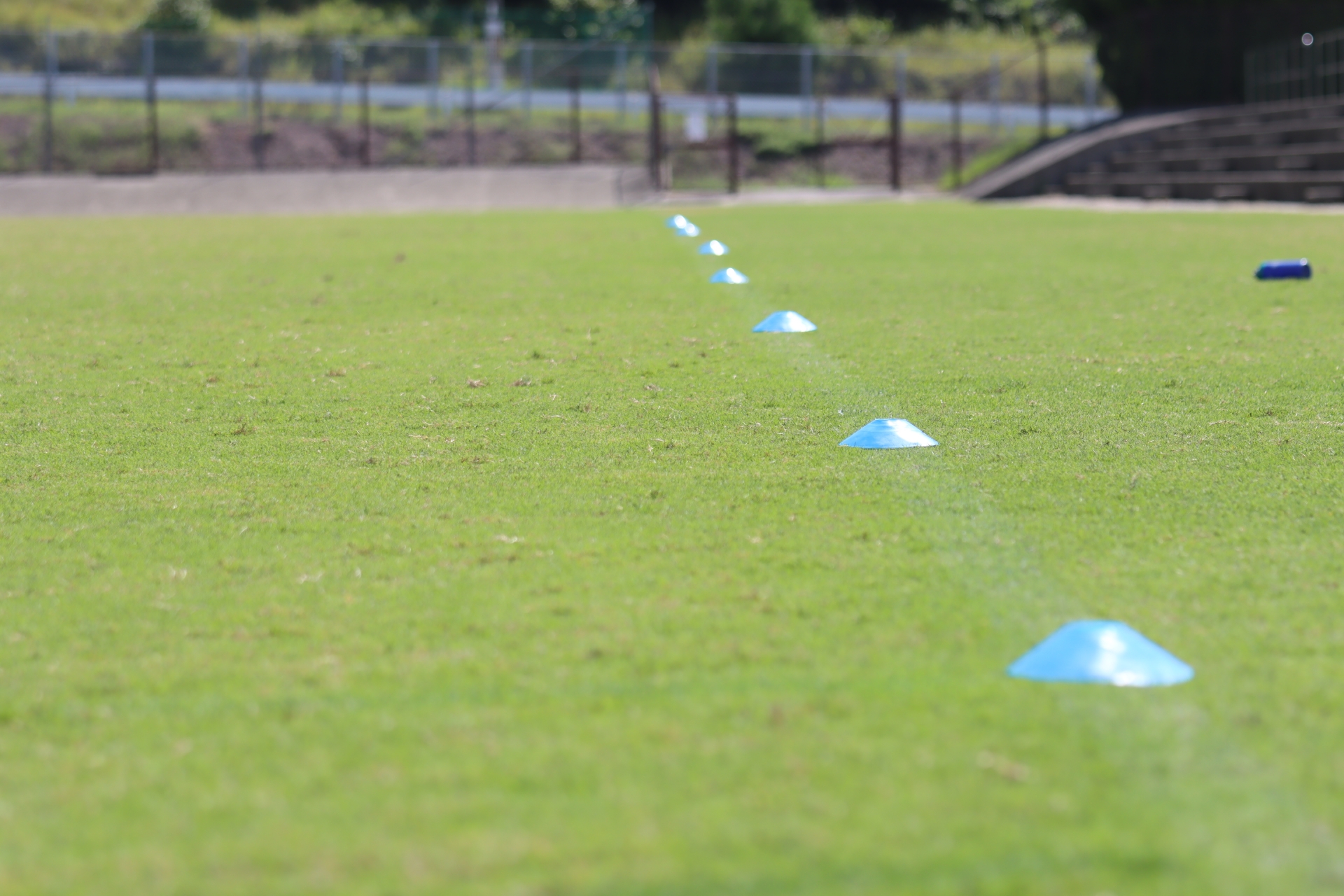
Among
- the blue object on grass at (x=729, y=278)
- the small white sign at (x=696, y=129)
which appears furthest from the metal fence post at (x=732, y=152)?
the blue object on grass at (x=729, y=278)

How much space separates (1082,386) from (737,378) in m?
1.55

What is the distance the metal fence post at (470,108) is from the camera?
3466 cm

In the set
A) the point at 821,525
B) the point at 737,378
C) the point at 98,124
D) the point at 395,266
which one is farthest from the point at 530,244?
the point at 98,124

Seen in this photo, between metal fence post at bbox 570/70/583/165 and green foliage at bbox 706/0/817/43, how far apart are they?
853 centimetres

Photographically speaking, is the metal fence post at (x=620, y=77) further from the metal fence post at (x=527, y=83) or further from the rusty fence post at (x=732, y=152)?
the rusty fence post at (x=732, y=152)

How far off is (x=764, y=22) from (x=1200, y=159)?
20.8 m

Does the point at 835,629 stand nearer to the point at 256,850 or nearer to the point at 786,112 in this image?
the point at 256,850

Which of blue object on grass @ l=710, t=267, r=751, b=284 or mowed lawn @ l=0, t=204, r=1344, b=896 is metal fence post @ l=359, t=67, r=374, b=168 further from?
mowed lawn @ l=0, t=204, r=1344, b=896

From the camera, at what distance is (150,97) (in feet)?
106

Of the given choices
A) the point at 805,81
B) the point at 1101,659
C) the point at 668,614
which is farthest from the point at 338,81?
the point at 1101,659

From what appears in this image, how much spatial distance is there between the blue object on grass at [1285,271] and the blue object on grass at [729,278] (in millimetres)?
3806

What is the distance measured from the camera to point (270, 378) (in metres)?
7.32

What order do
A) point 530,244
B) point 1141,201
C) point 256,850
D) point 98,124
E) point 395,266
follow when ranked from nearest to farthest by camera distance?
point 256,850 → point 395,266 → point 530,244 → point 1141,201 → point 98,124

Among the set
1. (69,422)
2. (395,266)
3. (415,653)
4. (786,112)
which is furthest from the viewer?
(786,112)
